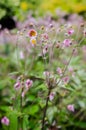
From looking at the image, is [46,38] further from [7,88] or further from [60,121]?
[7,88]

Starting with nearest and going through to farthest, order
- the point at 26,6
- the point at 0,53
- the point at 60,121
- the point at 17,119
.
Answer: the point at 17,119, the point at 60,121, the point at 0,53, the point at 26,6

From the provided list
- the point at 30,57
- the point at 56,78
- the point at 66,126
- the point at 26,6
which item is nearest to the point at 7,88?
the point at 30,57

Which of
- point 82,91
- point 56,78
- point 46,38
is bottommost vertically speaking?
point 82,91

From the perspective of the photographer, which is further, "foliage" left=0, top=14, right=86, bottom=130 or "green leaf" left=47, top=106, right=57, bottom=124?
"green leaf" left=47, top=106, right=57, bottom=124

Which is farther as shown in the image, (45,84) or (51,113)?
(51,113)

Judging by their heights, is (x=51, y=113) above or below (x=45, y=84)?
below

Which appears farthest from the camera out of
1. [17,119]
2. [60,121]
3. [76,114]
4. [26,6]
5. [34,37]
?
[26,6]

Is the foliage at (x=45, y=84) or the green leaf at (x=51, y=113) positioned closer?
the foliage at (x=45, y=84)

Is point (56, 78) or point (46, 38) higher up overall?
point (46, 38)

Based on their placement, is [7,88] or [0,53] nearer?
[7,88]
